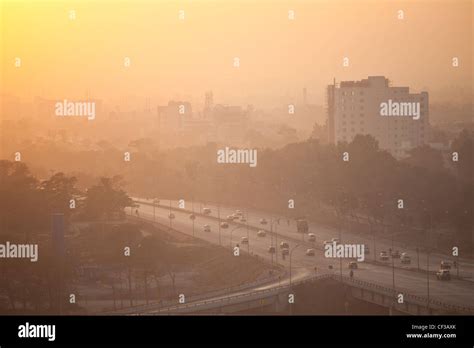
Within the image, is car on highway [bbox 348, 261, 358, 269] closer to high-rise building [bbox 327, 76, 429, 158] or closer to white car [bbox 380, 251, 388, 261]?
white car [bbox 380, 251, 388, 261]

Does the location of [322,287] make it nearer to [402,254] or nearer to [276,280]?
[276,280]

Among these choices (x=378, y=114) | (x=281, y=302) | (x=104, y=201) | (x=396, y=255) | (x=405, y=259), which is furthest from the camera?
(x=378, y=114)

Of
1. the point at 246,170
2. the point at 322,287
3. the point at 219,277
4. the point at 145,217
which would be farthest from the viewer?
the point at 246,170

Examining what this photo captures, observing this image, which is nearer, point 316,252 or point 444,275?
point 444,275

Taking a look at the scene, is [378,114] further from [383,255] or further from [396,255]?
[383,255]

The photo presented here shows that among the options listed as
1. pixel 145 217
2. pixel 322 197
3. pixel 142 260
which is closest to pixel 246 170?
pixel 322 197

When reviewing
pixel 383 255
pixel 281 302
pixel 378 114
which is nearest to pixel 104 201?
pixel 383 255
